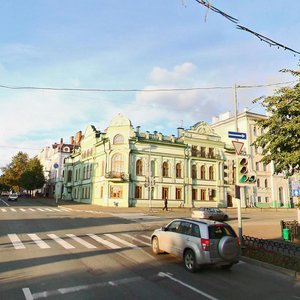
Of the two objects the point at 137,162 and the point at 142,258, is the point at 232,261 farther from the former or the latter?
the point at 137,162

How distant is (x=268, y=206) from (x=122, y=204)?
2838cm

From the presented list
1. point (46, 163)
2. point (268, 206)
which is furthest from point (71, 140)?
point (268, 206)

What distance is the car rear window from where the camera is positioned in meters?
10.3

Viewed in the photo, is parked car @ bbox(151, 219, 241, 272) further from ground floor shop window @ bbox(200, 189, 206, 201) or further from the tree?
ground floor shop window @ bbox(200, 189, 206, 201)

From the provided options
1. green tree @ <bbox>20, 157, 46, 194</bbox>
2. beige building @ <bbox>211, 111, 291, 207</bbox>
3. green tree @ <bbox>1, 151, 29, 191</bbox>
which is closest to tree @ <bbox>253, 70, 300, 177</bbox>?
beige building @ <bbox>211, 111, 291, 207</bbox>

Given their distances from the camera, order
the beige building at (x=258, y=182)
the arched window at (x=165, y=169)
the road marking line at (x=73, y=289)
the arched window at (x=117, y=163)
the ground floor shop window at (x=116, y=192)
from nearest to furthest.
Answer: the road marking line at (x=73, y=289) < the ground floor shop window at (x=116, y=192) < the arched window at (x=117, y=163) < the arched window at (x=165, y=169) < the beige building at (x=258, y=182)

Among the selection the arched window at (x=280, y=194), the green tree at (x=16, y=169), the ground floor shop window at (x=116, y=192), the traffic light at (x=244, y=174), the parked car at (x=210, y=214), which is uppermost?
the green tree at (x=16, y=169)

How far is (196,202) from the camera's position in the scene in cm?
4981

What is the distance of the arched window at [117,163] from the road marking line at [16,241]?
2971 centimetres

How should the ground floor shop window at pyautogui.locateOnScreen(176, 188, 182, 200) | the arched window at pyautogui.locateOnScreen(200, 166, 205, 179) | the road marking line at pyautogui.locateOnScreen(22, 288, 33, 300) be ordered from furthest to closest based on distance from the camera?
the arched window at pyautogui.locateOnScreen(200, 166, 205, 179)
the ground floor shop window at pyautogui.locateOnScreen(176, 188, 182, 200)
the road marking line at pyautogui.locateOnScreen(22, 288, 33, 300)

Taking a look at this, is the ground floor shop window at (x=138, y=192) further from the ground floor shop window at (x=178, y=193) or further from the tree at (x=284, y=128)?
the tree at (x=284, y=128)

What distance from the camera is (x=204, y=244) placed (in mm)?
10070

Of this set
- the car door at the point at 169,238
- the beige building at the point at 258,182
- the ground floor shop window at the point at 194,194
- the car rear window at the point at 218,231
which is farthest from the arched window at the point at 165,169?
the car rear window at the point at 218,231

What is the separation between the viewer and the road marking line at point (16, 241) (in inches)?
514
